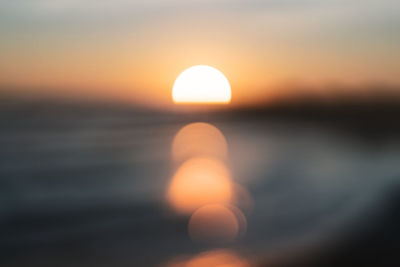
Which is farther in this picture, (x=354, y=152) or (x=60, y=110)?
(x=60, y=110)

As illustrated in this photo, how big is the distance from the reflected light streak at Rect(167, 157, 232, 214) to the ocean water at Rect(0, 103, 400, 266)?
190 millimetres

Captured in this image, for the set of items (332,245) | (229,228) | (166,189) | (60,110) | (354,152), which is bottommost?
(332,245)

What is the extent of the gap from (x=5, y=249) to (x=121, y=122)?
1203cm

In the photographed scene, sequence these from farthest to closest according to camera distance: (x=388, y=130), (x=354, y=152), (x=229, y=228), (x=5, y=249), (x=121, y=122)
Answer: (x=121, y=122) → (x=388, y=130) → (x=354, y=152) → (x=229, y=228) → (x=5, y=249)

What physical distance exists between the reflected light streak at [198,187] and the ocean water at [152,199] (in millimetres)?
190

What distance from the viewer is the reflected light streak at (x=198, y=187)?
601 cm

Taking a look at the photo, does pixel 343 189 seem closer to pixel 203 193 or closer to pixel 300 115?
pixel 203 193

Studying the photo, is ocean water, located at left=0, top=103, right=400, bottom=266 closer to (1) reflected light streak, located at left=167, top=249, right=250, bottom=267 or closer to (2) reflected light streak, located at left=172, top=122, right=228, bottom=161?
(1) reflected light streak, located at left=167, top=249, right=250, bottom=267

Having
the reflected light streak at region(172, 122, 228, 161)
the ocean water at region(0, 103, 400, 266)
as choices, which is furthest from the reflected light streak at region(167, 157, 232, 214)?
the reflected light streak at region(172, 122, 228, 161)

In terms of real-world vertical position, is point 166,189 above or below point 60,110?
below

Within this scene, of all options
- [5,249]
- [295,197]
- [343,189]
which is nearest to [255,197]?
[295,197]

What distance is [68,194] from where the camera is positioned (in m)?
6.16

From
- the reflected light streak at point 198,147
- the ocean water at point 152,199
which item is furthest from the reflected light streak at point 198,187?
the reflected light streak at point 198,147

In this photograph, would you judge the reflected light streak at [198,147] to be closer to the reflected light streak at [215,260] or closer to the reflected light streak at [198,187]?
the reflected light streak at [198,187]
